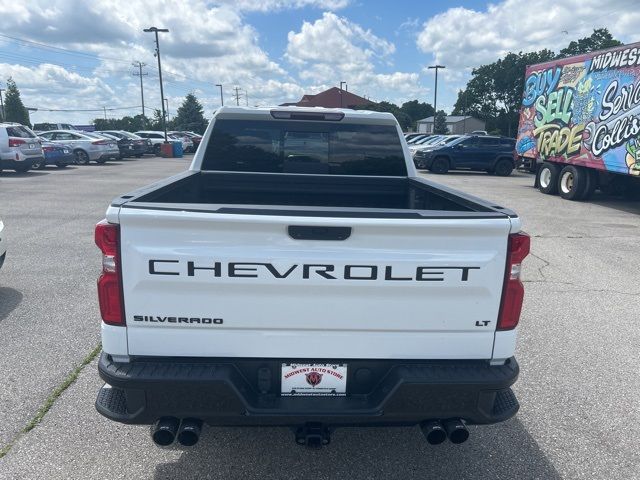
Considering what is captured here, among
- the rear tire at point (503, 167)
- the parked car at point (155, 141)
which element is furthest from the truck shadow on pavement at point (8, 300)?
the parked car at point (155, 141)

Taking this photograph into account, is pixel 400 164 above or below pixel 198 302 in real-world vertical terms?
above

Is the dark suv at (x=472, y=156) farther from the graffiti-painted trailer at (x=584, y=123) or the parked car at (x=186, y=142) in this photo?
the parked car at (x=186, y=142)

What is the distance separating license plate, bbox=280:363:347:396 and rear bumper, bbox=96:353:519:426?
0.10 ft

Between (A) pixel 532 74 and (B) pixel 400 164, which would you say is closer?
(B) pixel 400 164

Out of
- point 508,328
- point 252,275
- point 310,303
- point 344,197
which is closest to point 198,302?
point 252,275

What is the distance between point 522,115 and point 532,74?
53.0 inches

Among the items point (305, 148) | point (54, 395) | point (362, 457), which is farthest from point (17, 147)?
point (362, 457)

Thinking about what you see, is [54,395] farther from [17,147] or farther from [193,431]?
[17,147]

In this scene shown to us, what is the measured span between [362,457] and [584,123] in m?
13.1

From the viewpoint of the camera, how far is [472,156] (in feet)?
76.8

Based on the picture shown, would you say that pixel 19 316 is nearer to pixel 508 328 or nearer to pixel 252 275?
pixel 252 275

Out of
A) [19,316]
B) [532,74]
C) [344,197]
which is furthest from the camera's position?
[532,74]

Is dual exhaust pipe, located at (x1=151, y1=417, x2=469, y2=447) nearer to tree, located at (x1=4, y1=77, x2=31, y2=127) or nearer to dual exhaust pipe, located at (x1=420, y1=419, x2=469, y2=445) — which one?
dual exhaust pipe, located at (x1=420, y1=419, x2=469, y2=445)

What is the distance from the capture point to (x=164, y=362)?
2426mm
